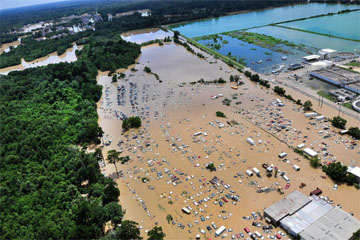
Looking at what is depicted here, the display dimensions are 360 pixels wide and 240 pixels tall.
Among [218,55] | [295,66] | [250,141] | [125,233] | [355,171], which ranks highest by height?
[218,55]

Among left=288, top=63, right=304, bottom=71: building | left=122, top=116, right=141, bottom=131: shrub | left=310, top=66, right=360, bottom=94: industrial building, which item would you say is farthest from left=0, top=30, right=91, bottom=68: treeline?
left=310, top=66, right=360, bottom=94: industrial building

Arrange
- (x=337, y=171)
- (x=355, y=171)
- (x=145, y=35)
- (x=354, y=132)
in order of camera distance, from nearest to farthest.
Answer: (x=337, y=171) < (x=355, y=171) < (x=354, y=132) < (x=145, y=35)

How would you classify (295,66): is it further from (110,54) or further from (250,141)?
(110,54)

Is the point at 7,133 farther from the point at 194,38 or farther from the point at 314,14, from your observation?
the point at 314,14

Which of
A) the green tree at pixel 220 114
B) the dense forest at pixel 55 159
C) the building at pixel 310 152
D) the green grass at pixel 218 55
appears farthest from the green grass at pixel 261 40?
the building at pixel 310 152

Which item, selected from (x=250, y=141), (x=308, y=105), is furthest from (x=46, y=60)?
(x=308, y=105)

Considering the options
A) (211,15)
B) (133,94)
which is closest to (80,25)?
(211,15)
